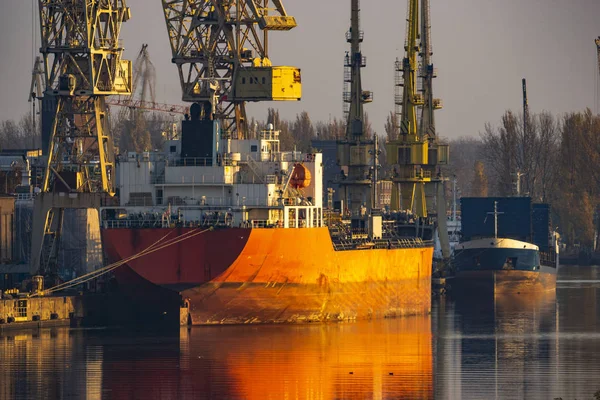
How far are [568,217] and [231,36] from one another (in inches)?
2398

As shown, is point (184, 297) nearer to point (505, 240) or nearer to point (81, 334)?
point (81, 334)

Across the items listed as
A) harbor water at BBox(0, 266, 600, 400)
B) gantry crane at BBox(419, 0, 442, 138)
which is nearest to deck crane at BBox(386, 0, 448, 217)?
gantry crane at BBox(419, 0, 442, 138)

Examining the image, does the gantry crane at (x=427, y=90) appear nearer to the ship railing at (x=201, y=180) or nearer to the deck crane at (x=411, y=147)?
the deck crane at (x=411, y=147)

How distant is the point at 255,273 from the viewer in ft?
192

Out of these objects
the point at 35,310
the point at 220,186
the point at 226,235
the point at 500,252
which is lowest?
the point at 35,310

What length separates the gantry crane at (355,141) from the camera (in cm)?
8581

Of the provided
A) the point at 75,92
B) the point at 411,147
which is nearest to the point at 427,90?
the point at 411,147

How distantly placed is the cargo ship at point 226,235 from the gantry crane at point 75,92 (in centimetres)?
378

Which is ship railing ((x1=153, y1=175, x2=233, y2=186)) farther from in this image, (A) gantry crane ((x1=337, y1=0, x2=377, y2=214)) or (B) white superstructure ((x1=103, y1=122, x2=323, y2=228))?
(A) gantry crane ((x1=337, y1=0, x2=377, y2=214))

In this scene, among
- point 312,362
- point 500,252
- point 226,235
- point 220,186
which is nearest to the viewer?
point 312,362

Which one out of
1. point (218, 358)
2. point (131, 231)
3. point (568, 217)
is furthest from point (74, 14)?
point (568, 217)

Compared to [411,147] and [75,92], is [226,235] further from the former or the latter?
[411,147]

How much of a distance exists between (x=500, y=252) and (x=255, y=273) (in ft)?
94.6

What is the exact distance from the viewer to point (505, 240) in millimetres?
85562
